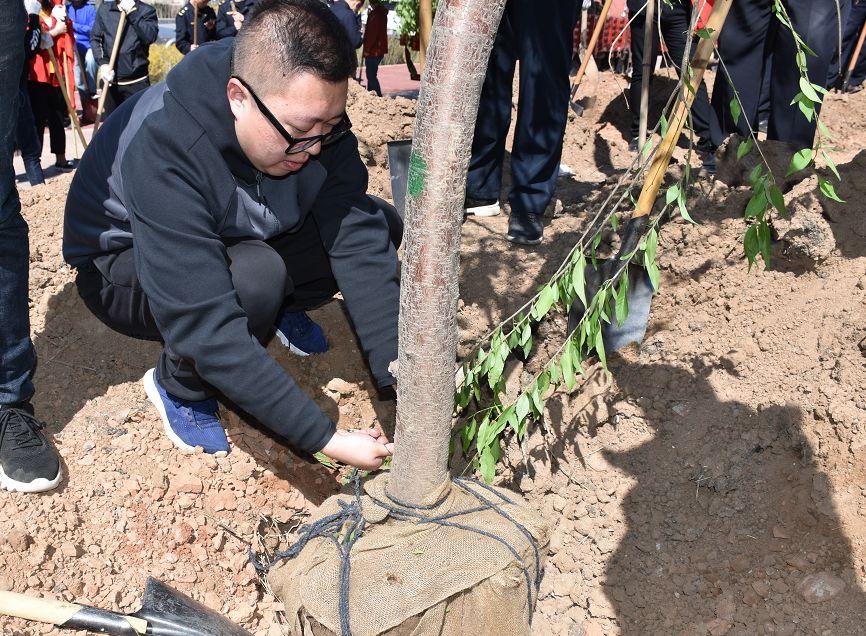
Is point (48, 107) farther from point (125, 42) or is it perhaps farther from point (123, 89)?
point (125, 42)

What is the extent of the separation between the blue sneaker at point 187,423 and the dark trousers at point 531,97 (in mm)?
1765

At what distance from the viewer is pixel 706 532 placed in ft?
7.11

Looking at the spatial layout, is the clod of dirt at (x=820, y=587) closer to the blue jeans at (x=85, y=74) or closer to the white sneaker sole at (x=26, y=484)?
the white sneaker sole at (x=26, y=484)

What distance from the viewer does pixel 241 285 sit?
7.01ft

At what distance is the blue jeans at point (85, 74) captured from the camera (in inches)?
316

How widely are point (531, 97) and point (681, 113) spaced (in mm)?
1167

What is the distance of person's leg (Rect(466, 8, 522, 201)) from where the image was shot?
3553 millimetres

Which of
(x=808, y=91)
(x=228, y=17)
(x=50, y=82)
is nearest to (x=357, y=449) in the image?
(x=808, y=91)

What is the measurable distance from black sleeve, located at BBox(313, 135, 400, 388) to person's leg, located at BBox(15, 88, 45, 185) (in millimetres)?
3534

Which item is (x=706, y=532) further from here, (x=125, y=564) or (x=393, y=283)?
(x=125, y=564)

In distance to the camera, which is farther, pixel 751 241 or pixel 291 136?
pixel 751 241

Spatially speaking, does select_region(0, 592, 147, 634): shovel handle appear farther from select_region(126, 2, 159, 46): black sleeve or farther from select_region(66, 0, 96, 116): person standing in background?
select_region(66, 0, 96, 116): person standing in background

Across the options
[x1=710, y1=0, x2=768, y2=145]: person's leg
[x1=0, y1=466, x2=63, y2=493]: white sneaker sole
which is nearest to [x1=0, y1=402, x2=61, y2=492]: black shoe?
[x1=0, y1=466, x2=63, y2=493]: white sneaker sole

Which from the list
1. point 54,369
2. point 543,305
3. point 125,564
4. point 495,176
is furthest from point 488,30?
point 495,176
